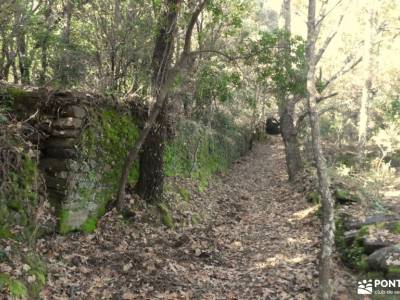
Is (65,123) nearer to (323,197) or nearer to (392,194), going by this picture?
(323,197)

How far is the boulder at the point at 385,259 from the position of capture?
605cm

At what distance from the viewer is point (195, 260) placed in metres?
7.20

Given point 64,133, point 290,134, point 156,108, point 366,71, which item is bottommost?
point 64,133

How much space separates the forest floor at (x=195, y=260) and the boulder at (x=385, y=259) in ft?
1.48

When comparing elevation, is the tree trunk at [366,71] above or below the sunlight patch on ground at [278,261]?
above

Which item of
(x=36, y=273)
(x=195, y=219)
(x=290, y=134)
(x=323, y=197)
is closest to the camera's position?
(x=36, y=273)

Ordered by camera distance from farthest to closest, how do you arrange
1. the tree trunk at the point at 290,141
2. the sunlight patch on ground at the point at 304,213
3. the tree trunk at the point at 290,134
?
the tree trunk at the point at 290,141 < the tree trunk at the point at 290,134 < the sunlight patch on ground at the point at 304,213

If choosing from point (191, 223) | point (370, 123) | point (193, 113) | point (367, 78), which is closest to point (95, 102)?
point (191, 223)

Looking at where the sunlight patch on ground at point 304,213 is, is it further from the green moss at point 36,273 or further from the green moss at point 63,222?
the green moss at point 36,273

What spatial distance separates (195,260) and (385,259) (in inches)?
125

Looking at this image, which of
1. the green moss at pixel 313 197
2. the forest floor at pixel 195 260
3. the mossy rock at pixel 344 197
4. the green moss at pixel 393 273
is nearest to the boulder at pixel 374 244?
the forest floor at pixel 195 260


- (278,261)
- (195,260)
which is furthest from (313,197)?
(195,260)

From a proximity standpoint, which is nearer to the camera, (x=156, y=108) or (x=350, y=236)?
(x=350, y=236)

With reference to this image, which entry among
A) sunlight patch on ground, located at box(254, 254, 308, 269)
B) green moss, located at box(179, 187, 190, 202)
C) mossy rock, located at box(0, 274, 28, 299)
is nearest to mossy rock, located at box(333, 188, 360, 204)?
sunlight patch on ground, located at box(254, 254, 308, 269)
